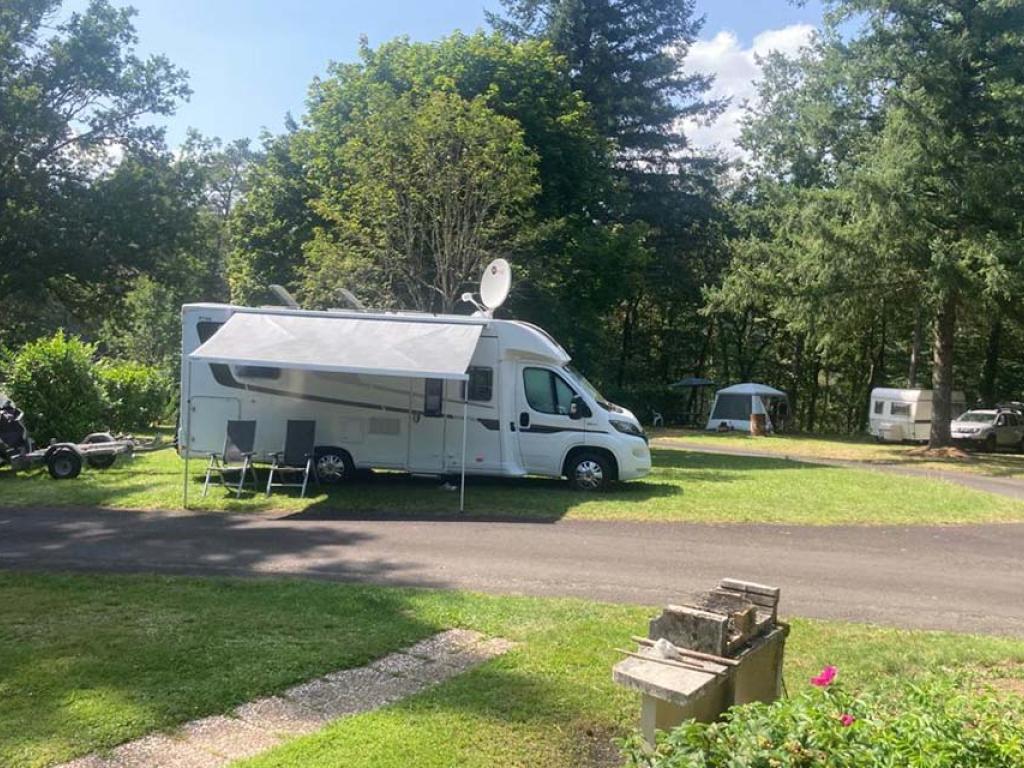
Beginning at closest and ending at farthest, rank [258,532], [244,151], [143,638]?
[143,638]
[258,532]
[244,151]

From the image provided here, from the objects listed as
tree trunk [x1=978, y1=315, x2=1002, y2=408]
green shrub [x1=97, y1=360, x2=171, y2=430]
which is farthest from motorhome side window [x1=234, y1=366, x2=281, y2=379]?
tree trunk [x1=978, y1=315, x2=1002, y2=408]

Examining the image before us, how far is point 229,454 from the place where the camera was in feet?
39.3

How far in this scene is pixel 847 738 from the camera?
223cm

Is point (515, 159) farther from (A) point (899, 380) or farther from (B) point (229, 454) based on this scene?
(A) point (899, 380)

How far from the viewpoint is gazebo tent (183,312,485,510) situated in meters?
10.7

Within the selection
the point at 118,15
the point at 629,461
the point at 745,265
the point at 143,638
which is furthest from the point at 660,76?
the point at 143,638

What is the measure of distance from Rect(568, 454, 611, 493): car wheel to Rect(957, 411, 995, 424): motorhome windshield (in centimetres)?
2262

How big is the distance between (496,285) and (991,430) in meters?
23.6

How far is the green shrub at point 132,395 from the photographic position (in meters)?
22.4

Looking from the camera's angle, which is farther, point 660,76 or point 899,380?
point 899,380

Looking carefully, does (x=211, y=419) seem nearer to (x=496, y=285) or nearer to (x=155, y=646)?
(x=496, y=285)

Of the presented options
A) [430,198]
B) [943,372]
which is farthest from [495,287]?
[943,372]

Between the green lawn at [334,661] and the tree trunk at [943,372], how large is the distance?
2043cm

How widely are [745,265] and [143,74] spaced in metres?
20.9
